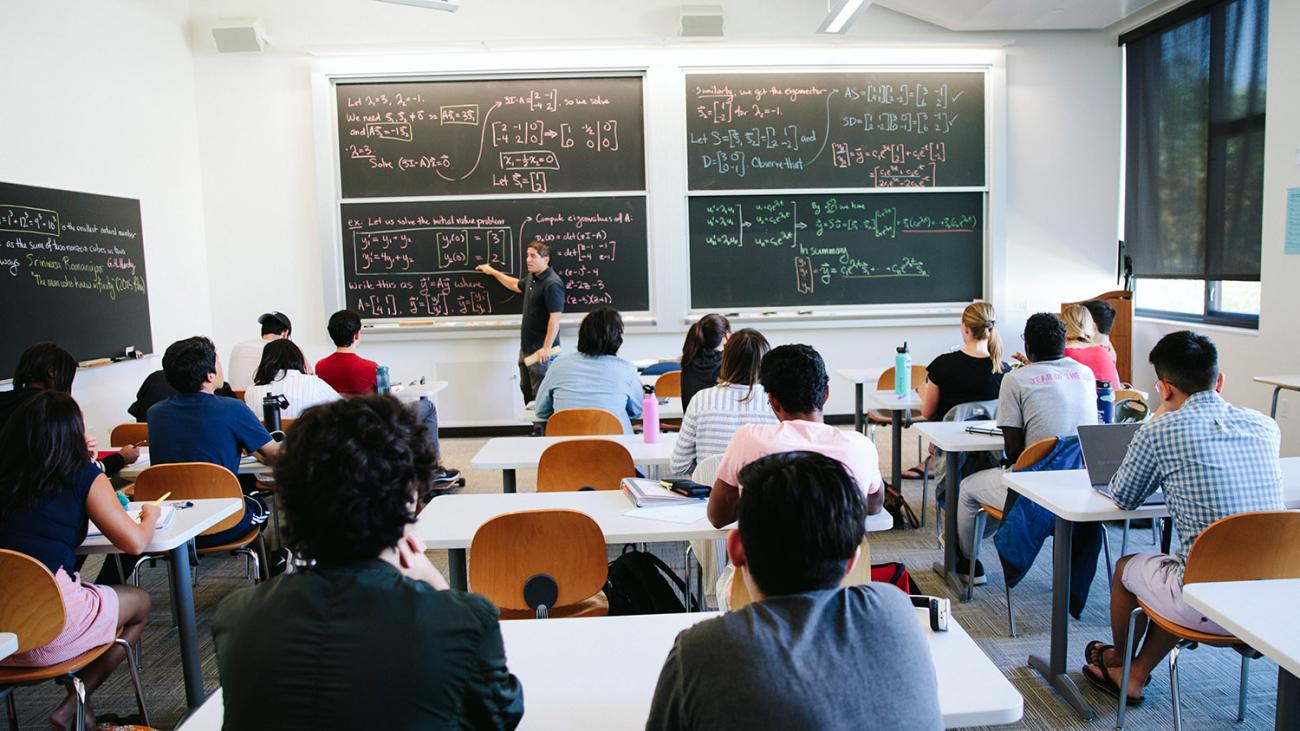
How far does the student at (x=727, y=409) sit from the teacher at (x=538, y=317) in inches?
128

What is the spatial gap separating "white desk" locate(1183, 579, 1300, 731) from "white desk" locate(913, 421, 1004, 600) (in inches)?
68.0

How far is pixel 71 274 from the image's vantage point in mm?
5234

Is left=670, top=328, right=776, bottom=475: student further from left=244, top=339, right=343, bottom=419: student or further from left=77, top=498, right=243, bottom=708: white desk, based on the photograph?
left=244, top=339, right=343, bottom=419: student

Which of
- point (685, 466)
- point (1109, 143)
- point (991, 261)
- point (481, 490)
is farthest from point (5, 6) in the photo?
point (1109, 143)

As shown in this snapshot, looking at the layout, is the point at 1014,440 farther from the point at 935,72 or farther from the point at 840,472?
the point at 935,72

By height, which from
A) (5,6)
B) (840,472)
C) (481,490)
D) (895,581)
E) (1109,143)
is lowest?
(481,490)

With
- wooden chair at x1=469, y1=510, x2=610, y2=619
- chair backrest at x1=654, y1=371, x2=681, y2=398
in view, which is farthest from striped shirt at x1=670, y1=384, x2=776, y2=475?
chair backrest at x1=654, y1=371, x2=681, y2=398

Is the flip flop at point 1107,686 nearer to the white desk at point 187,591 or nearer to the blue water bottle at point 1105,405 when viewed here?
the blue water bottle at point 1105,405

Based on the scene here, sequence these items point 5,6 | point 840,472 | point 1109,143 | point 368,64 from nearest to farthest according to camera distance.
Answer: point 840,472
point 5,6
point 368,64
point 1109,143

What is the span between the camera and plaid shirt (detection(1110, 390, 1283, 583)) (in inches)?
96.0

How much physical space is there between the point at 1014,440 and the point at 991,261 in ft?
12.9

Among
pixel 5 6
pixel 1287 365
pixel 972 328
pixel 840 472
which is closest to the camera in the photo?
pixel 840 472

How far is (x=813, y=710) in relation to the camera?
1.12 metres

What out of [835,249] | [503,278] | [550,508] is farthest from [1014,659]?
[503,278]
